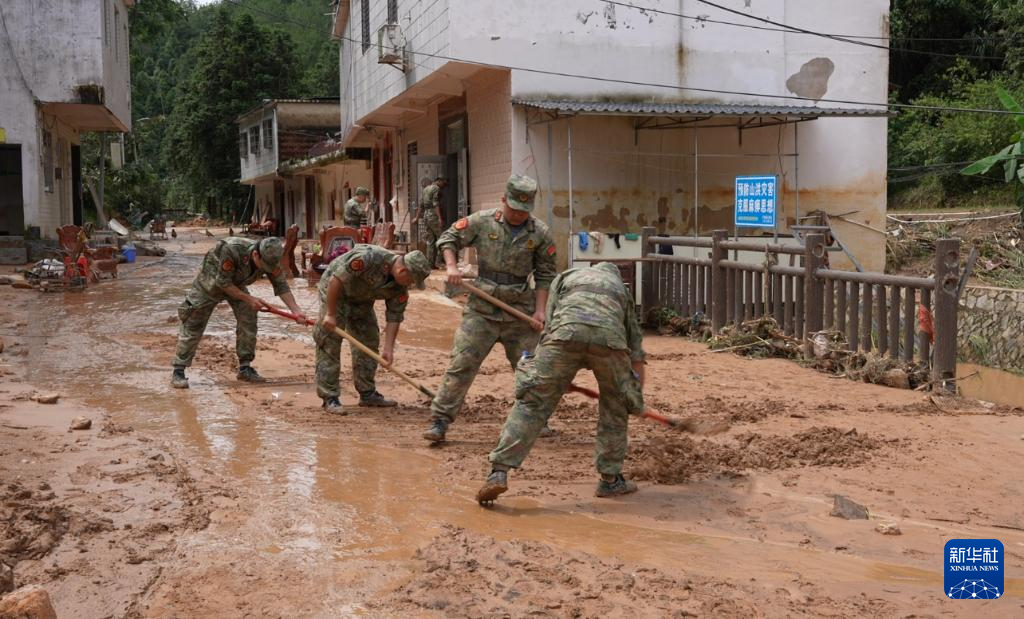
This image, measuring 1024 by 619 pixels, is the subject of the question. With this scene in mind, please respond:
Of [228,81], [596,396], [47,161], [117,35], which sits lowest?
[596,396]

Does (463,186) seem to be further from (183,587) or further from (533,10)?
(183,587)

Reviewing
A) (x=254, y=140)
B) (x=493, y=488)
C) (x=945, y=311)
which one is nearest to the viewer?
(x=493, y=488)

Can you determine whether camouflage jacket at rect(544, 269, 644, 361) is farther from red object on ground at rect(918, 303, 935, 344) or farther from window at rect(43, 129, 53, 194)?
window at rect(43, 129, 53, 194)

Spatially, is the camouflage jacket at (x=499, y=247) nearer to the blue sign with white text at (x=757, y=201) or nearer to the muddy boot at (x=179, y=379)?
the muddy boot at (x=179, y=379)

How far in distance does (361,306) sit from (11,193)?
15.5 m

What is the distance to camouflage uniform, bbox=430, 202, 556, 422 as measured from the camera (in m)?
6.51

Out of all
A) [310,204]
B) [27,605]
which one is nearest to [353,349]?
[27,605]

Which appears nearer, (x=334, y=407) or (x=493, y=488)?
(x=493, y=488)

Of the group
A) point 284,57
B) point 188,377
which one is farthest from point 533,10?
point 284,57

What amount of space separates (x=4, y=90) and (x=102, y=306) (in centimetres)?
753

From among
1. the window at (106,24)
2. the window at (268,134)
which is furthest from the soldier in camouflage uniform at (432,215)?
the window at (268,134)

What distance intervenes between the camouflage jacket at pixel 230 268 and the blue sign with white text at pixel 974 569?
18.8ft

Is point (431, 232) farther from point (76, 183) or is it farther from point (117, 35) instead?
point (76, 183)

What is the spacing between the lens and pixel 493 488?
5051 millimetres
